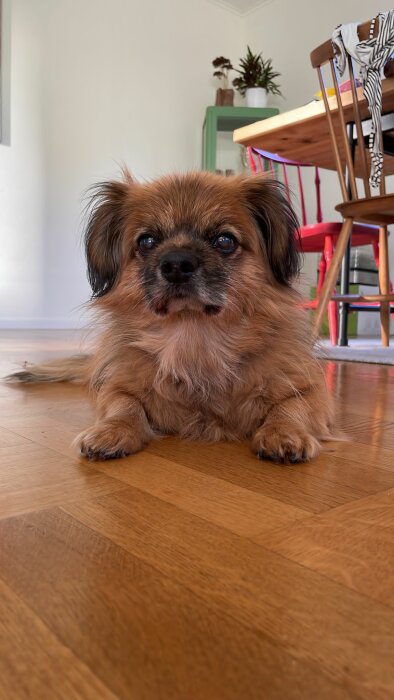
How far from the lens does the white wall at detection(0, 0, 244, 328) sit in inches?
212

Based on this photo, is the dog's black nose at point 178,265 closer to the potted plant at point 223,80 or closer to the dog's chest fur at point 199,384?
the dog's chest fur at point 199,384

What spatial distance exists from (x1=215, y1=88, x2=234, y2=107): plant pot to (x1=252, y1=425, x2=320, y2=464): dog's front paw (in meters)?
5.57

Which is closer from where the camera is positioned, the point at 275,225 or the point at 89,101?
the point at 275,225

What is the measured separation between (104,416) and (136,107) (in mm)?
5511

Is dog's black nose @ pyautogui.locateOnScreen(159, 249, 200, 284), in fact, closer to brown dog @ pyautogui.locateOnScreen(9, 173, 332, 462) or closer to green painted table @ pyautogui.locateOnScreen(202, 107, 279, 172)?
brown dog @ pyautogui.locateOnScreen(9, 173, 332, 462)

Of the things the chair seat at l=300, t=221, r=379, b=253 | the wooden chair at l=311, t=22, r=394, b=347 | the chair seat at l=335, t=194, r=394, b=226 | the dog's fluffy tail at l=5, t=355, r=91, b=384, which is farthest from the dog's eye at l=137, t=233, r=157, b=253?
the chair seat at l=300, t=221, r=379, b=253

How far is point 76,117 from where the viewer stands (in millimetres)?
5676

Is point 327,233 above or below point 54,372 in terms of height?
above

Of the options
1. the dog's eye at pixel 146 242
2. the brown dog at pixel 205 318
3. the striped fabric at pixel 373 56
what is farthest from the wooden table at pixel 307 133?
the dog's eye at pixel 146 242

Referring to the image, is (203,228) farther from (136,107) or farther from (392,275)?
(136,107)

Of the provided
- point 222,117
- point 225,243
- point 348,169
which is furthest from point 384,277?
point 222,117

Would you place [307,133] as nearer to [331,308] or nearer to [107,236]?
[331,308]

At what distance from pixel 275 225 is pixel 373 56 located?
1540 mm

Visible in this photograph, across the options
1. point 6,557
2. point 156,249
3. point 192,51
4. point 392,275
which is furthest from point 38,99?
point 6,557
